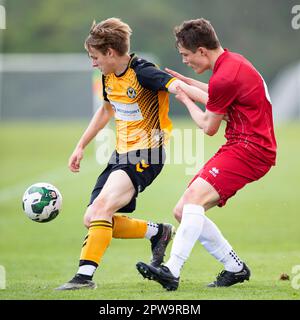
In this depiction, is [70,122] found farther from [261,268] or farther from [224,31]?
[261,268]

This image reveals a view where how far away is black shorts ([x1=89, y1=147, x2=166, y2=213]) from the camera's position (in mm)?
6562

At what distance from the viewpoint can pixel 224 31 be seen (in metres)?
44.8

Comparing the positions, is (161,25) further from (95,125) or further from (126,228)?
(126,228)

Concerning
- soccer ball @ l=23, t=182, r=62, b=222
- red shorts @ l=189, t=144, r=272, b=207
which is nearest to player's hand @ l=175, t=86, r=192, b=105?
red shorts @ l=189, t=144, r=272, b=207

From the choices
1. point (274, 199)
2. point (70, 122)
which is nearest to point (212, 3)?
point (70, 122)

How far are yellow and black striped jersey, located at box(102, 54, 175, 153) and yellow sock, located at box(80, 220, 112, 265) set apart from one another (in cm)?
66

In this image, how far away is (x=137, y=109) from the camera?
6.70 metres

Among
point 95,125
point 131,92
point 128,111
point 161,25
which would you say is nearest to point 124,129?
point 128,111

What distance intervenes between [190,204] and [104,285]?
3.34 ft

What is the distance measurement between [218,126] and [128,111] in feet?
2.92

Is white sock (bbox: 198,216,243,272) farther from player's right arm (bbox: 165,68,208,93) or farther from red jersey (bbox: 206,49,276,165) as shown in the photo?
player's right arm (bbox: 165,68,208,93)

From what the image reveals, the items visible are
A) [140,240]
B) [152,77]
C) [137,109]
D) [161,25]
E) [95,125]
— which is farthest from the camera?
[161,25]

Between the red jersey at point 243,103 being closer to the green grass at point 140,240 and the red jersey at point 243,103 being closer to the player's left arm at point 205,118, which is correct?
the player's left arm at point 205,118

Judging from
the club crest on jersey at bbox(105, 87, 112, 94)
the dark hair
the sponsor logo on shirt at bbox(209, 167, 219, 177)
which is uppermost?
the dark hair
